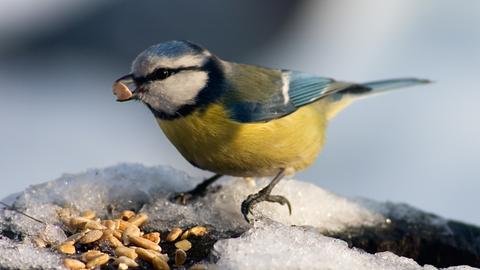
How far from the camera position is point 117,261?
69.9 inches

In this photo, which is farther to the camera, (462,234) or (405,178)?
(405,178)

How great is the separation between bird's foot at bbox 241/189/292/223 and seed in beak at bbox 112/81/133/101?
0.45 metres

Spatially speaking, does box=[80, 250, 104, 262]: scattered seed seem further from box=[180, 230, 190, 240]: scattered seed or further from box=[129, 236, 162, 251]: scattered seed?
box=[180, 230, 190, 240]: scattered seed

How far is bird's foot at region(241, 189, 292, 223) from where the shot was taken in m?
2.19

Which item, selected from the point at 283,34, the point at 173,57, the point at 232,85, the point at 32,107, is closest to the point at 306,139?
the point at 232,85

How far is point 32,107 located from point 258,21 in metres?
1.79

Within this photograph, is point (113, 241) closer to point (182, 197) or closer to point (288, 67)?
point (182, 197)

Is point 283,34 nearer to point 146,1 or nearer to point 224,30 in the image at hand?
point 224,30

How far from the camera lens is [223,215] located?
2.18 meters

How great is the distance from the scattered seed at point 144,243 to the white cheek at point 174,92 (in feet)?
1.72

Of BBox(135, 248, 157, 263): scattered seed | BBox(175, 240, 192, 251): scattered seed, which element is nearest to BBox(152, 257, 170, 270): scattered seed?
BBox(135, 248, 157, 263): scattered seed

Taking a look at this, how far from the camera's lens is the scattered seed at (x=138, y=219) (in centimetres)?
206

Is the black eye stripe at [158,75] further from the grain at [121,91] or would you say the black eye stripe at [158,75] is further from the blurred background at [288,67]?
the blurred background at [288,67]

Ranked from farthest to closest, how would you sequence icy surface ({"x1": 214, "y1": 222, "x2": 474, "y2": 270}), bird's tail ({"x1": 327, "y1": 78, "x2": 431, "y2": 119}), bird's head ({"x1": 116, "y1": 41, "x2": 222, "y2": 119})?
bird's tail ({"x1": 327, "y1": 78, "x2": 431, "y2": 119})
bird's head ({"x1": 116, "y1": 41, "x2": 222, "y2": 119})
icy surface ({"x1": 214, "y1": 222, "x2": 474, "y2": 270})
